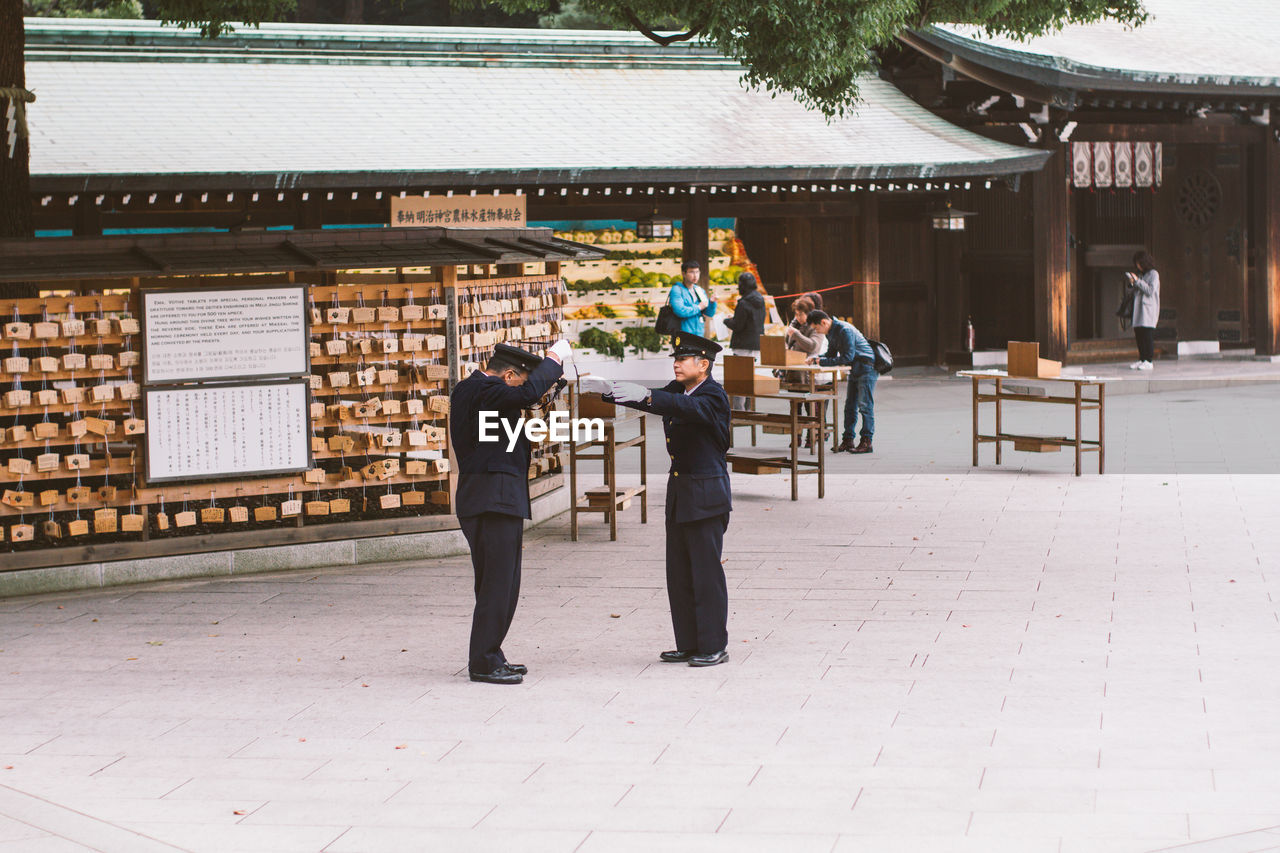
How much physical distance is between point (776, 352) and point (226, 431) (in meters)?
5.95

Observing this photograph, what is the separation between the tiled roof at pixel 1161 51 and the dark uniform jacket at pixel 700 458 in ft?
51.0

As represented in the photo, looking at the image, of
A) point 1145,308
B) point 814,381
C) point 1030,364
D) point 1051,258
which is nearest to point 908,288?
point 1051,258

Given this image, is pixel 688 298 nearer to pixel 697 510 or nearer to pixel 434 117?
pixel 434 117

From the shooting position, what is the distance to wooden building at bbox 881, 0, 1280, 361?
77.9 ft

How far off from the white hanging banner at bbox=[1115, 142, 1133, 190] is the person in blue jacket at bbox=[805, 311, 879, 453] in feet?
32.3

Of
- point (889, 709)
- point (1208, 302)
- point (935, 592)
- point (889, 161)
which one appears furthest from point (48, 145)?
point (1208, 302)

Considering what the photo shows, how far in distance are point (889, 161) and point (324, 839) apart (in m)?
17.4

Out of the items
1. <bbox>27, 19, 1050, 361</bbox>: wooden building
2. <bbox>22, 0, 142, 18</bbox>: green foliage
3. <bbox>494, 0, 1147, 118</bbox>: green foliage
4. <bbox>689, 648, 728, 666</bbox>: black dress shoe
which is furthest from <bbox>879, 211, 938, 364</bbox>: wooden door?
<bbox>689, 648, 728, 666</bbox>: black dress shoe

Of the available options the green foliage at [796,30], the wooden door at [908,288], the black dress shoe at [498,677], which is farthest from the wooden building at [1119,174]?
the black dress shoe at [498,677]

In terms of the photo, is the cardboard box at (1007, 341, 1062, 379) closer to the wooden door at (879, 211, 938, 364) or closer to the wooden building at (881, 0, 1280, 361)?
the wooden building at (881, 0, 1280, 361)

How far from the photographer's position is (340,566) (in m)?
11.7

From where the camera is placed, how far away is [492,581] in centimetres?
829

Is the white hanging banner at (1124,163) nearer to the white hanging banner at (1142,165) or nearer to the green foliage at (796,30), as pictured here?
the white hanging banner at (1142,165)

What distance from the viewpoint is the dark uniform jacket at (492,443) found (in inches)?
323
